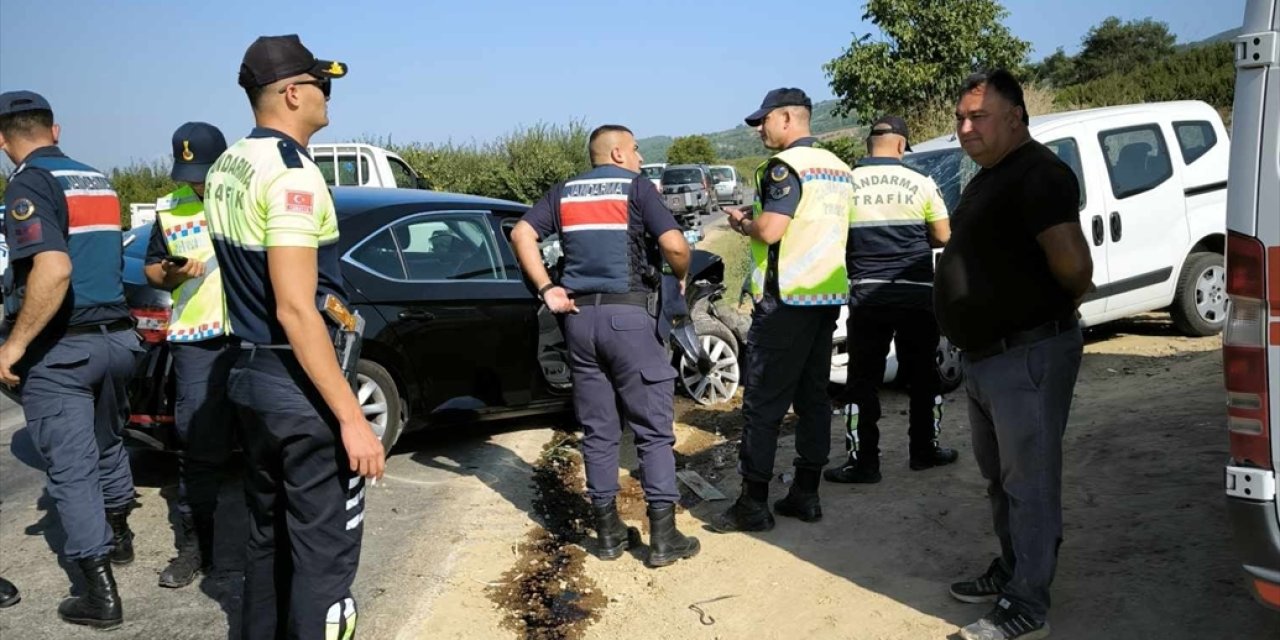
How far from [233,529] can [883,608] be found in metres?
3.34

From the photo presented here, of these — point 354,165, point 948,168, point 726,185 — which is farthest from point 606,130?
point 726,185

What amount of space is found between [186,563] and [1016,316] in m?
3.76

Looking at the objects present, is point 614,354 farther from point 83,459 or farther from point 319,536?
point 83,459

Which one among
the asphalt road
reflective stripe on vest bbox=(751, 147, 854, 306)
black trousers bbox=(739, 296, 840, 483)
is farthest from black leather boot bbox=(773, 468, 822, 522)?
the asphalt road

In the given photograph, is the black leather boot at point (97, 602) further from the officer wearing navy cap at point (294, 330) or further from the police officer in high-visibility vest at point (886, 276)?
the police officer in high-visibility vest at point (886, 276)

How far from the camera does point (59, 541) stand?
5.27 metres

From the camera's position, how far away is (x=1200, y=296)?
8.56m

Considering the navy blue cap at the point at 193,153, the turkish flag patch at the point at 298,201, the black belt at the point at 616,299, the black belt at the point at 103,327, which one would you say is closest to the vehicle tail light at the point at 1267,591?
the black belt at the point at 616,299

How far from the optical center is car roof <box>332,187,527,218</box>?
247 inches

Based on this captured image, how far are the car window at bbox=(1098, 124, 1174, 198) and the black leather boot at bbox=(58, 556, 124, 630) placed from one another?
7.18 metres

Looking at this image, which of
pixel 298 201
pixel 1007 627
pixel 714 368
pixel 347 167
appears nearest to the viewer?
pixel 298 201

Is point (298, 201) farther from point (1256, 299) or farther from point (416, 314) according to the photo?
point (416, 314)

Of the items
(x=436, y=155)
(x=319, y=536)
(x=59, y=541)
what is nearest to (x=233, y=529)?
(x=59, y=541)

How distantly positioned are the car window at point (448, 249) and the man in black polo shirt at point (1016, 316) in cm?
367
